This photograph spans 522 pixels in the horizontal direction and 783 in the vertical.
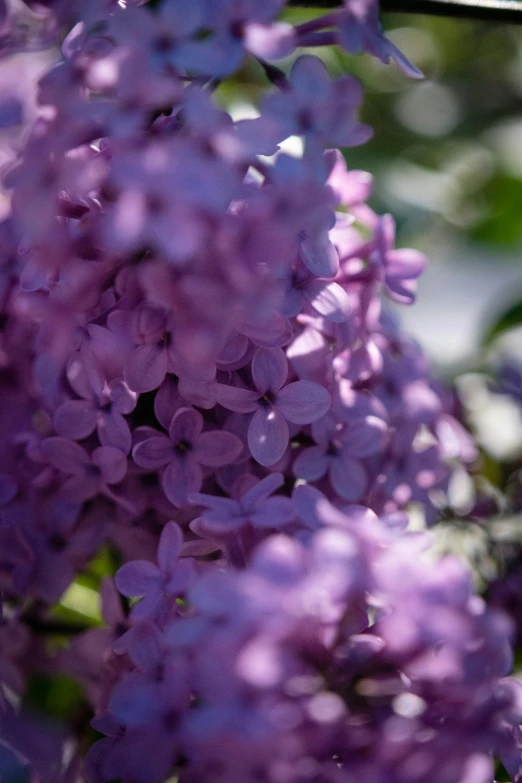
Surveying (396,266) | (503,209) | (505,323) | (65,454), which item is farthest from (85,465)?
(503,209)

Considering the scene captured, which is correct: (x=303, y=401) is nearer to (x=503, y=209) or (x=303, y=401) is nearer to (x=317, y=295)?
(x=317, y=295)

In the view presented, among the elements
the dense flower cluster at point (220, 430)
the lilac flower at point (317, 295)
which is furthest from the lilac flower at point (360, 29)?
the lilac flower at point (317, 295)

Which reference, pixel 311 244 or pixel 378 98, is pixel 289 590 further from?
pixel 378 98

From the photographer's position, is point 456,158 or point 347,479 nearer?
point 347,479

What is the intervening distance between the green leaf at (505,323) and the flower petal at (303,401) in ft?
1.36

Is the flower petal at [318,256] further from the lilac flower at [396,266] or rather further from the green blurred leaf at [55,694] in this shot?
the green blurred leaf at [55,694]

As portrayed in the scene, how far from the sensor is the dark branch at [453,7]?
0.42 metres

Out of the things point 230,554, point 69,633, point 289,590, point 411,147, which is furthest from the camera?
point 411,147

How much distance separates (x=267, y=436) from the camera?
1.31 feet

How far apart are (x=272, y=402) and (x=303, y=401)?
2 cm

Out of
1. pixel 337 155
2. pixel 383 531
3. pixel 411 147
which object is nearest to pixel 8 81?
pixel 337 155

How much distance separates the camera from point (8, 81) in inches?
15.7

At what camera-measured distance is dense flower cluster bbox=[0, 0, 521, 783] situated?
0.29 meters

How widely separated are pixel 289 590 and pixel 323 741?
56 mm
